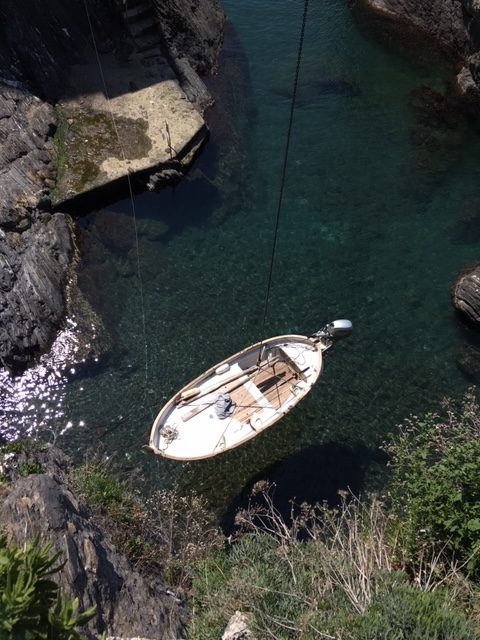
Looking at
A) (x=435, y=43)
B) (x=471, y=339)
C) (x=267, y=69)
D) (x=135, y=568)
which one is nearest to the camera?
(x=135, y=568)

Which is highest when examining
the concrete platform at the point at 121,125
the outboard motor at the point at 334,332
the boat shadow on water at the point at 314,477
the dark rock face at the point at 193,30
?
the dark rock face at the point at 193,30

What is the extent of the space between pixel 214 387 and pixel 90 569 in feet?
22.7

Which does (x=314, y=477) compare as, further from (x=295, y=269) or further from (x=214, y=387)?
(x=295, y=269)

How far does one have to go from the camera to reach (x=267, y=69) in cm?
3062

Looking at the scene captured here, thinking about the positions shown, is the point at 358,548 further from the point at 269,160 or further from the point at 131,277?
the point at 269,160

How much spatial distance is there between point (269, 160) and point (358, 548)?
1761cm

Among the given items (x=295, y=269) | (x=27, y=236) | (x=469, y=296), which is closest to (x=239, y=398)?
(x=295, y=269)

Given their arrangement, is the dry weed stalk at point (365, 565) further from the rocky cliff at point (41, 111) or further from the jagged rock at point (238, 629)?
the rocky cliff at point (41, 111)

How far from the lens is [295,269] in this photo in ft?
75.9

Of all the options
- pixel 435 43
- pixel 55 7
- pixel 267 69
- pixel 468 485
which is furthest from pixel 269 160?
pixel 468 485

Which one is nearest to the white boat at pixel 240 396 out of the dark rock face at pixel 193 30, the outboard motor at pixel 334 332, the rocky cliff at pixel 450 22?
the outboard motor at pixel 334 332

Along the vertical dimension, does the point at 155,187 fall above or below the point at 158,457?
above

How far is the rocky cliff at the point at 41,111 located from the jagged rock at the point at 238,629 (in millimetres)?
10833

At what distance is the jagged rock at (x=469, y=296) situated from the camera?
21328 millimetres
